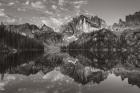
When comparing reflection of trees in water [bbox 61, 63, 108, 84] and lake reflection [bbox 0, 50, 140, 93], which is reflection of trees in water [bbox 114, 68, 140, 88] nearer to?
lake reflection [bbox 0, 50, 140, 93]

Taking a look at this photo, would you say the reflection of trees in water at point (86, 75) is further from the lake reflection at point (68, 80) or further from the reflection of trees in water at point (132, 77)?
the reflection of trees in water at point (132, 77)

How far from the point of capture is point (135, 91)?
30.9 m

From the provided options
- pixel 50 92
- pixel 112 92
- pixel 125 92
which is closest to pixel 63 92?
pixel 50 92

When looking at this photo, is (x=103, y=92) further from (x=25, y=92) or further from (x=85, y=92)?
(x=25, y=92)

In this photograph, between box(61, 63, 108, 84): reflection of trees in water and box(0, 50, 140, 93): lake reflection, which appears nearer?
box(0, 50, 140, 93): lake reflection

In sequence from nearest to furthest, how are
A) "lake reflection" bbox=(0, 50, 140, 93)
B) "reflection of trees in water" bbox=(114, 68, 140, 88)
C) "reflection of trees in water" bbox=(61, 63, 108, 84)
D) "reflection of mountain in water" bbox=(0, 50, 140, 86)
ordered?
"lake reflection" bbox=(0, 50, 140, 93), "reflection of trees in water" bbox=(114, 68, 140, 88), "reflection of trees in water" bbox=(61, 63, 108, 84), "reflection of mountain in water" bbox=(0, 50, 140, 86)

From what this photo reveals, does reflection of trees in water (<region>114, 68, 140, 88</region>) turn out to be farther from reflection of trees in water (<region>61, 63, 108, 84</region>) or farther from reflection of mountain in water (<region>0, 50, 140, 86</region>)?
reflection of trees in water (<region>61, 63, 108, 84</region>)

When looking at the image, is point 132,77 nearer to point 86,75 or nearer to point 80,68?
point 86,75

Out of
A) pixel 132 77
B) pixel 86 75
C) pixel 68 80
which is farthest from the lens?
pixel 86 75

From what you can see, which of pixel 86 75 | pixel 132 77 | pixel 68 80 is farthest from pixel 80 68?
pixel 68 80

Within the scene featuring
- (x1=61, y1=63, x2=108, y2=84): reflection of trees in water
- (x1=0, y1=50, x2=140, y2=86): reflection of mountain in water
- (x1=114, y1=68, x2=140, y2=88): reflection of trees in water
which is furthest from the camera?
(x1=0, y1=50, x2=140, y2=86): reflection of mountain in water

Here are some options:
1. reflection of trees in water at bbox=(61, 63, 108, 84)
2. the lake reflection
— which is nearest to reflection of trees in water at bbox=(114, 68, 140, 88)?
the lake reflection

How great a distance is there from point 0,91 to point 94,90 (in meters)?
12.8

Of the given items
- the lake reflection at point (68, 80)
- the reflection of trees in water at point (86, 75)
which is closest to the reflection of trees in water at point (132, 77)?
the lake reflection at point (68, 80)
